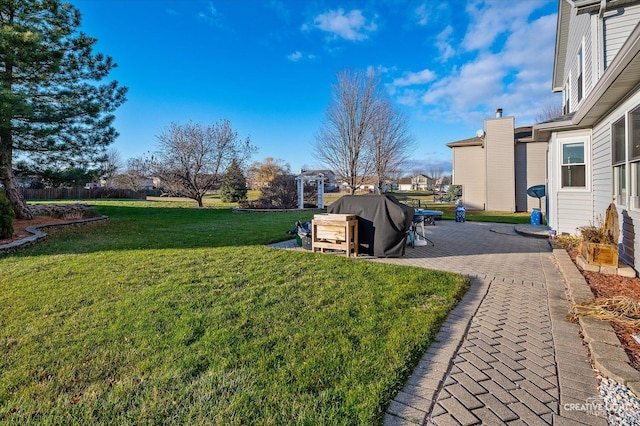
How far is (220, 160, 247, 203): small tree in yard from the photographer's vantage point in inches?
874

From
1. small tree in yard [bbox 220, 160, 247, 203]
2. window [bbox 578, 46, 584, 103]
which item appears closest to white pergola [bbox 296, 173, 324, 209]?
Result: small tree in yard [bbox 220, 160, 247, 203]

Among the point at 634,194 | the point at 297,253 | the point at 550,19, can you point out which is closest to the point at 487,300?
the point at 634,194

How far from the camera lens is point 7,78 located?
8883mm

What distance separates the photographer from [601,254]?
4859mm

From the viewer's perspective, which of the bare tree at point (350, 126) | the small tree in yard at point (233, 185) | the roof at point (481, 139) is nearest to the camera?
the bare tree at point (350, 126)

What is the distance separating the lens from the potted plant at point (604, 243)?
15.7ft

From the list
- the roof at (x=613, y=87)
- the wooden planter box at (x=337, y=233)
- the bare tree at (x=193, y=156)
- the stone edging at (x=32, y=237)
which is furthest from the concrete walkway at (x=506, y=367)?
the bare tree at (x=193, y=156)

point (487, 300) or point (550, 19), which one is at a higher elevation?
point (550, 19)

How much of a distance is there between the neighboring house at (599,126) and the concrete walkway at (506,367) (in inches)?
90.1

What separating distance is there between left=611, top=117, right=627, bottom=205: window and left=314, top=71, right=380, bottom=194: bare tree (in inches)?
493

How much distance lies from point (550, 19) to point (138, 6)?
1325 cm

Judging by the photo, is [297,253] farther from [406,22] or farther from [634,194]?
[406,22]

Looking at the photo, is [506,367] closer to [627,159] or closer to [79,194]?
[627,159]

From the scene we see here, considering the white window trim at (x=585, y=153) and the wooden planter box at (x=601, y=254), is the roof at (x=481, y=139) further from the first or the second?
the wooden planter box at (x=601, y=254)
